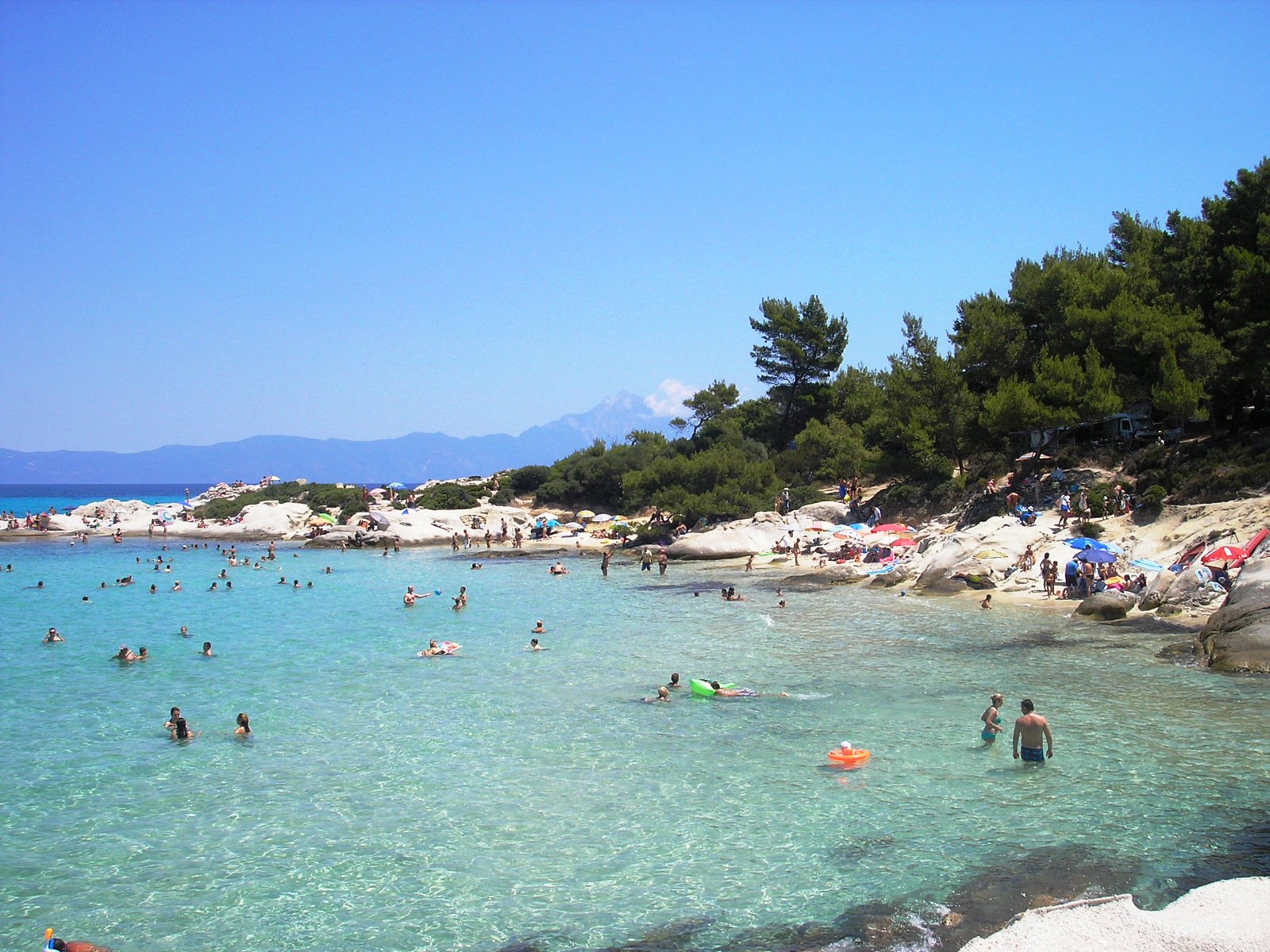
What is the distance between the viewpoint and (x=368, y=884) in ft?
37.6

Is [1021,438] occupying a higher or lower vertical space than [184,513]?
higher

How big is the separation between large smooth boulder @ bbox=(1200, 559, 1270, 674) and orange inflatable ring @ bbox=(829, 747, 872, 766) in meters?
9.50

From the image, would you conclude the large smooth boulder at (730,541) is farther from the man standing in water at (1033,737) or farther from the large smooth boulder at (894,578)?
the man standing in water at (1033,737)

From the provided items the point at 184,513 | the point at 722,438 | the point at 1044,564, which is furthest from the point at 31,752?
the point at 184,513

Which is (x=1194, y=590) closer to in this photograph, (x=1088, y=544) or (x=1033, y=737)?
(x=1088, y=544)

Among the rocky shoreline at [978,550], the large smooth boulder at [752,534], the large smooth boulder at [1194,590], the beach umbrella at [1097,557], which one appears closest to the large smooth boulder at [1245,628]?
the rocky shoreline at [978,550]

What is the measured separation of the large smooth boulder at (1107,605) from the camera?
85.0ft

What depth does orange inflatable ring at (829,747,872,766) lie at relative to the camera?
1513cm

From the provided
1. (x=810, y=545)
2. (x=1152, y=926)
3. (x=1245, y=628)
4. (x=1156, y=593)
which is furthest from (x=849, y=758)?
(x=810, y=545)

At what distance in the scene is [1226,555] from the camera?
84.4 ft

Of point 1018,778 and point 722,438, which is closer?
point 1018,778

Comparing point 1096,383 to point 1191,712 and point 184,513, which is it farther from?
point 184,513

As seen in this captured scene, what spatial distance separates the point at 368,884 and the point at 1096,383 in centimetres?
3776

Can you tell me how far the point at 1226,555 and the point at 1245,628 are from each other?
6.81 metres
